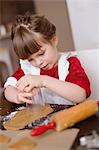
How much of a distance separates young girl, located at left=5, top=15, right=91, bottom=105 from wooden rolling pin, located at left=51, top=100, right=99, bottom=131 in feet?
0.57

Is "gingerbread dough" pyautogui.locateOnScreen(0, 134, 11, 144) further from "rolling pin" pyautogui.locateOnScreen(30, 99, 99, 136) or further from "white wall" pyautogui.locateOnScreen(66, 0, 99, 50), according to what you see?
"white wall" pyautogui.locateOnScreen(66, 0, 99, 50)

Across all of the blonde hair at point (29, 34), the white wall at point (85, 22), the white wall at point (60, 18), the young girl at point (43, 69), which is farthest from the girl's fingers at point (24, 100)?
the white wall at point (60, 18)

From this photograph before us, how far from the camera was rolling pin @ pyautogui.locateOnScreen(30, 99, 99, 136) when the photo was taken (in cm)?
63

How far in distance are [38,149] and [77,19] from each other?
95 cm

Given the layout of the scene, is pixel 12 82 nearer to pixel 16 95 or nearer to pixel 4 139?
pixel 16 95

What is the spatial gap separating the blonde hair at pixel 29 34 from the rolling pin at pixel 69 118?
0.90 feet

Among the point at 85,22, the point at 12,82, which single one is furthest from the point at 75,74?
the point at 85,22

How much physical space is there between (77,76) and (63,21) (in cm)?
113

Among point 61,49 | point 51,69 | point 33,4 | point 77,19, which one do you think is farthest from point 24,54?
point 33,4

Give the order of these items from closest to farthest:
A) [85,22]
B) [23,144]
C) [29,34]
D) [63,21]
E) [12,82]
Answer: [23,144]
[29,34]
[12,82]
[85,22]
[63,21]

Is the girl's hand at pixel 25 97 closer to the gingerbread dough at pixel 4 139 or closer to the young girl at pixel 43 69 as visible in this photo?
the young girl at pixel 43 69

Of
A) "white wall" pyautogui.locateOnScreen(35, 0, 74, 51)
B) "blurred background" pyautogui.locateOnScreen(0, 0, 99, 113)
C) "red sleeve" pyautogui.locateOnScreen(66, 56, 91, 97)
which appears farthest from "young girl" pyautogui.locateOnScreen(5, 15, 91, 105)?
"white wall" pyautogui.locateOnScreen(35, 0, 74, 51)

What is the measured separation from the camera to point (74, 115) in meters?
0.65

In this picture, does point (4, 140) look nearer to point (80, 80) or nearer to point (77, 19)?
point (80, 80)
